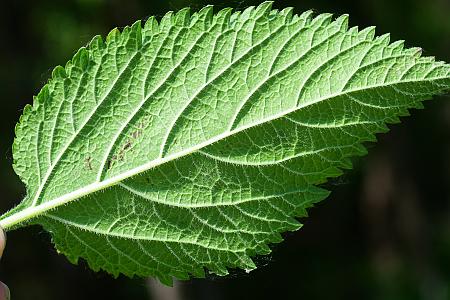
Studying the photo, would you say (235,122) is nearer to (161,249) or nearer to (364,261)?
(161,249)

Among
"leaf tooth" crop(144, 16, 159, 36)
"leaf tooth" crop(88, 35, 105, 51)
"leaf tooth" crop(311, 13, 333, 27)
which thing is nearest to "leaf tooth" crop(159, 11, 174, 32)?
"leaf tooth" crop(144, 16, 159, 36)

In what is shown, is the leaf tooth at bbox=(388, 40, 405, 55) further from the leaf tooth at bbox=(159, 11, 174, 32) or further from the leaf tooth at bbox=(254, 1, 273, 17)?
the leaf tooth at bbox=(159, 11, 174, 32)

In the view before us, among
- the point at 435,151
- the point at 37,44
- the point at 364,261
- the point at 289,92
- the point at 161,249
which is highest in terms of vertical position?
the point at 435,151

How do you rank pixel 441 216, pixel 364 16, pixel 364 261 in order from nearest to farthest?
1. pixel 364 16
2. pixel 364 261
3. pixel 441 216

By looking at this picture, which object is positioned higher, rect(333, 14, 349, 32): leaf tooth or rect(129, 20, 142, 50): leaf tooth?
rect(333, 14, 349, 32): leaf tooth

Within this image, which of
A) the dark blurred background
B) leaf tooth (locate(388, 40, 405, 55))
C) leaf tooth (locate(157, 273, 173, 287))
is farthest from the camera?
the dark blurred background

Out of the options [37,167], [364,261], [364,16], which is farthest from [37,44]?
[37,167]

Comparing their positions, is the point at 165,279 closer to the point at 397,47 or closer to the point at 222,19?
the point at 222,19

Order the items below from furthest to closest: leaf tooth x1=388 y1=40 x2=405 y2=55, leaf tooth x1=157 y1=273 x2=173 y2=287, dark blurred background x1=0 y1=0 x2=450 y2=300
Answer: dark blurred background x1=0 y1=0 x2=450 y2=300 < leaf tooth x1=157 y1=273 x2=173 y2=287 < leaf tooth x1=388 y1=40 x2=405 y2=55

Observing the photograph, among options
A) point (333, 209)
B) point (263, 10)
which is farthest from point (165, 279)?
point (333, 209)
